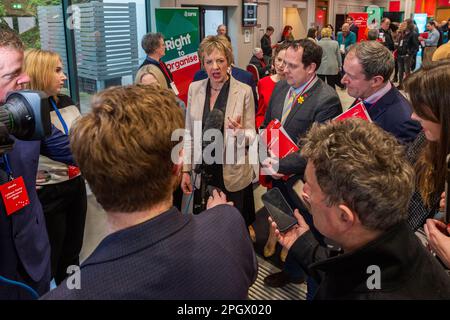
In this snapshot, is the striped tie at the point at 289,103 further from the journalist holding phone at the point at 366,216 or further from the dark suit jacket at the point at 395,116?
the journalist holding phone at the point at 366,216

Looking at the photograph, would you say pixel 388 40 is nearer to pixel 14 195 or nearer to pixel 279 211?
pixel 279 211

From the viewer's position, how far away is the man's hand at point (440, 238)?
131 centimetres

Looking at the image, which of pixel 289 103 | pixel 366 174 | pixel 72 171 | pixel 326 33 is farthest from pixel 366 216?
pixel 326 33

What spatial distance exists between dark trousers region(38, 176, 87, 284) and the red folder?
3.90 ft

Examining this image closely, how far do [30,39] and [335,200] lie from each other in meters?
5.47

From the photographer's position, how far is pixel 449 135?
1.49 meters

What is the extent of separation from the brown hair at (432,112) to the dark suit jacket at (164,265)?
3.38ft

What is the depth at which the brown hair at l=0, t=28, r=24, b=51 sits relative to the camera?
143 cm

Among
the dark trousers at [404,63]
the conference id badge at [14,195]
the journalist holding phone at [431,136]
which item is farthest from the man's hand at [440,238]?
the dark trousers at [404,63]

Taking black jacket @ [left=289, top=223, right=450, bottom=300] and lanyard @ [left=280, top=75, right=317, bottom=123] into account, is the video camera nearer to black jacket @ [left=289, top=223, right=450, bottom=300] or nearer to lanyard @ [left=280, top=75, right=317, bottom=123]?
black jacket @ [left=289, top=223, right=450, bottom=300]

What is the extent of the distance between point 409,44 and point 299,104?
9518mm

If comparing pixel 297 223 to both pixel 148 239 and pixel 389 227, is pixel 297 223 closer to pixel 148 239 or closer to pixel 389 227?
pixel 389 227
